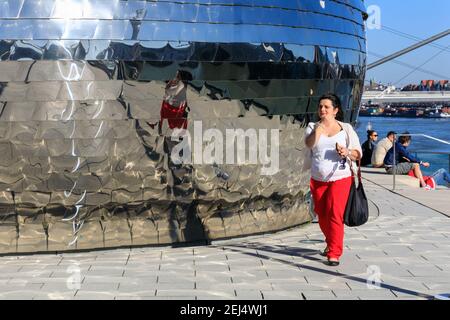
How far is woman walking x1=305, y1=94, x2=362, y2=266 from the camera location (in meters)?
6.32

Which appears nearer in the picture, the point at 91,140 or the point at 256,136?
the point at 91,140

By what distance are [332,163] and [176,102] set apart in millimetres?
1647

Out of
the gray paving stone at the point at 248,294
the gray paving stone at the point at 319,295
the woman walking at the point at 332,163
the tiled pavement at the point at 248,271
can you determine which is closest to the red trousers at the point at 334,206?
the woman walking at the point at 332,163

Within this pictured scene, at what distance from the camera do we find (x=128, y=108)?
6547mm

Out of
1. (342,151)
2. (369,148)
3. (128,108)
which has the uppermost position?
(128,108)

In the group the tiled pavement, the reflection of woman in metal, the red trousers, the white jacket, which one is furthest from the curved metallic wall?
the red trousers

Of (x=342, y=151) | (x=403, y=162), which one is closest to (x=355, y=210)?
(x=342, y=151)

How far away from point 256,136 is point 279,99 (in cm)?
49

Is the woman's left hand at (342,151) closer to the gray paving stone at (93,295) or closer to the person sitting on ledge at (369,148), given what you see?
the gray paving stone at (93,295)

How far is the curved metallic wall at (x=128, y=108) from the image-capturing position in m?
6.34

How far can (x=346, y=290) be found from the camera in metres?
5.52

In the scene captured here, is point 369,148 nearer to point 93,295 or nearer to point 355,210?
point 355,210

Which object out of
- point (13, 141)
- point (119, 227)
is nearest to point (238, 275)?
point (119, 227)
